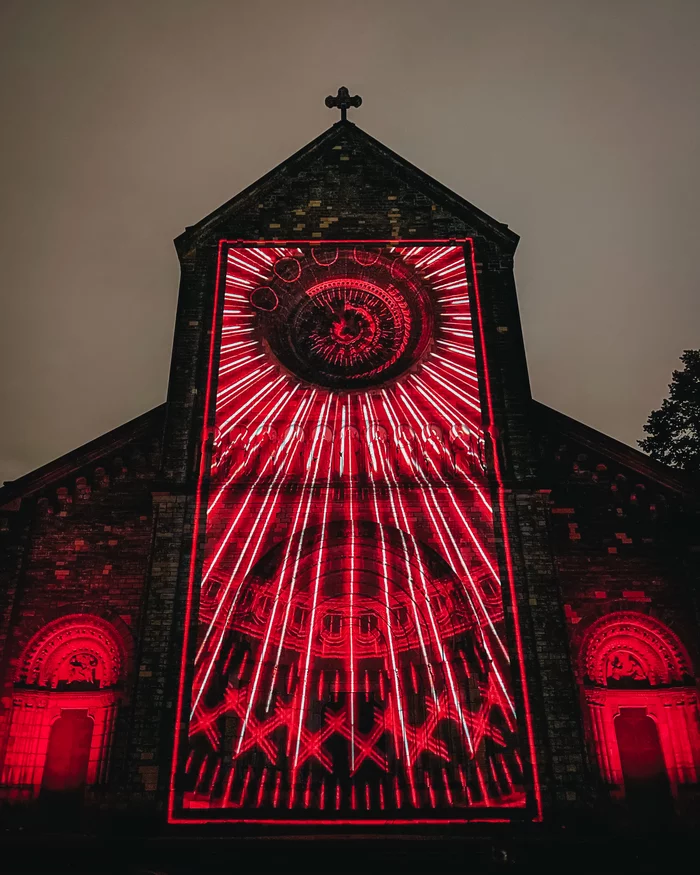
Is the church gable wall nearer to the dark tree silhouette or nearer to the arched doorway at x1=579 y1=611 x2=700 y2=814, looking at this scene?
the arched doorway at x1=579 y1=611 x2=700 y2=814

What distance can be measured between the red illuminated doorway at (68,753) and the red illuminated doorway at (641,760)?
969cm

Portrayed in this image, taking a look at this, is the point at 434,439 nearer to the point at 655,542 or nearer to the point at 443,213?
the point at 655,542

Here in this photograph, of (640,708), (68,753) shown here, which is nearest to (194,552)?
(68,753)

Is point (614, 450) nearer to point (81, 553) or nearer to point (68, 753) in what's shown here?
point (81, 553)

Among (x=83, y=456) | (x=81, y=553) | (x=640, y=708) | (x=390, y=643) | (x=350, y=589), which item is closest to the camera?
(x=640, y=708)

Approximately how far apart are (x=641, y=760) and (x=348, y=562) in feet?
20.8

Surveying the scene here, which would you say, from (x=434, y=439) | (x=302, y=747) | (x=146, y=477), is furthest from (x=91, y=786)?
(x=434, y=439)

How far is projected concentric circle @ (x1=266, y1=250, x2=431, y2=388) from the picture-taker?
15.5 m

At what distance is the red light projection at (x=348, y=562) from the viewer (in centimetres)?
1177

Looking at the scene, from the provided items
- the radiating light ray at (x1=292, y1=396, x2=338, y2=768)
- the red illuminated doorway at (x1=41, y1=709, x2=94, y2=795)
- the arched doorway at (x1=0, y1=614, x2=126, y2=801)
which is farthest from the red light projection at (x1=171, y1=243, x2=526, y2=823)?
the red illuminated doorway at (x1=41, y1=709, x2=94, y2=795)

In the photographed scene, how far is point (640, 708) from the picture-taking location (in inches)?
502

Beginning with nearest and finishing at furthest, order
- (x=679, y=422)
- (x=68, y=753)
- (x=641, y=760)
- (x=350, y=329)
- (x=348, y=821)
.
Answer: (x=348, y=821) → (x=641, y=760) → (x=68, y=753) → (x=350, y=329) → (x=679, y=422)

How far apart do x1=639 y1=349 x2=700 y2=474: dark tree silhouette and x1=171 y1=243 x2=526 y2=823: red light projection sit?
943 cm

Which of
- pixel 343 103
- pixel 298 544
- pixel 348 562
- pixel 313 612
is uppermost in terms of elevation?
pixel 343 103
